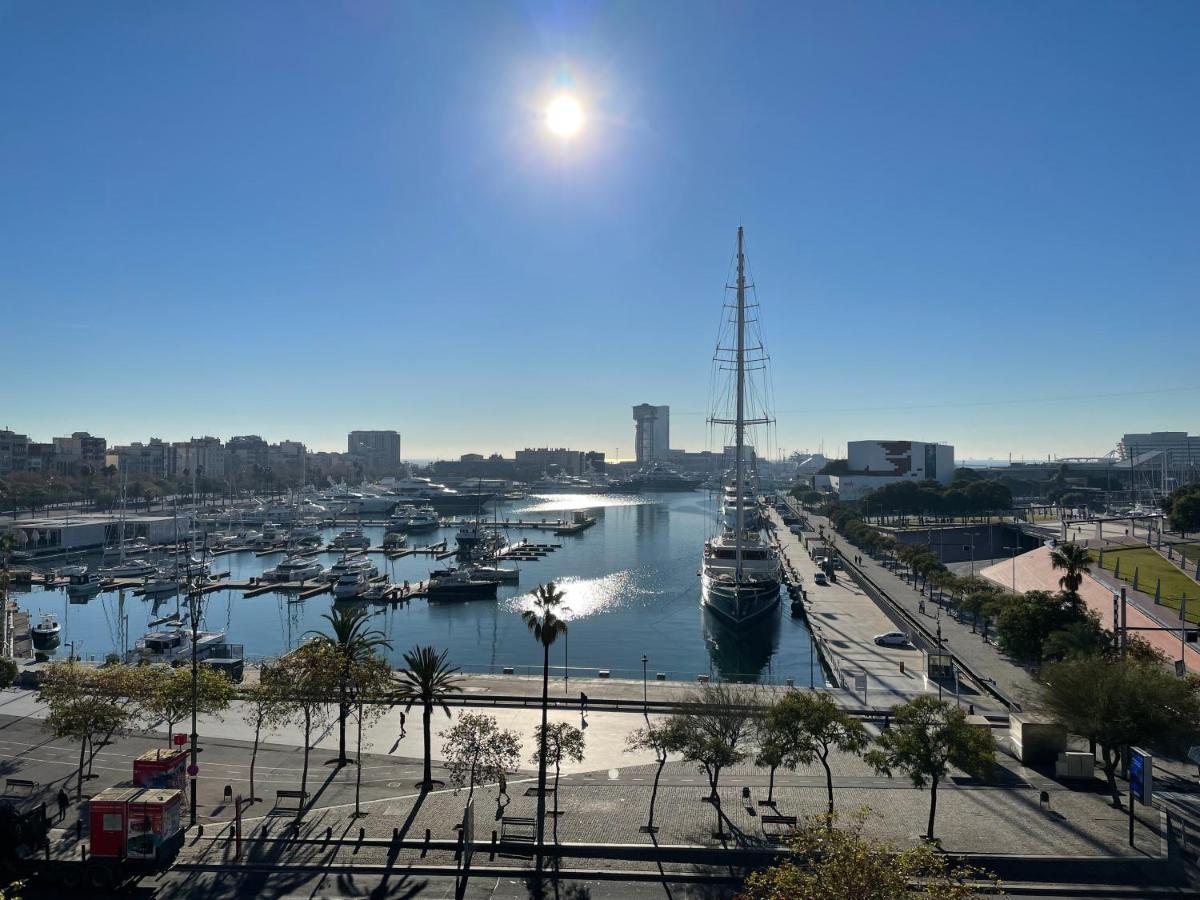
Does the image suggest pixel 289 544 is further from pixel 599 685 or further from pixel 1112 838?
pixel 1112 838

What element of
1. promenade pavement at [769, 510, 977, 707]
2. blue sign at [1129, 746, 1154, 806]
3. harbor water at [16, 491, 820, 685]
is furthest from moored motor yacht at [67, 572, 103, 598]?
blue sign at [1129, 746, 1154, 806]

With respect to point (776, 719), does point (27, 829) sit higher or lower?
lower

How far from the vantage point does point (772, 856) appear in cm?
1542

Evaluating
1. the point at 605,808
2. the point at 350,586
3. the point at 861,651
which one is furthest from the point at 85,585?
the point at 605,808

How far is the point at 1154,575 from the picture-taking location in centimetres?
3947

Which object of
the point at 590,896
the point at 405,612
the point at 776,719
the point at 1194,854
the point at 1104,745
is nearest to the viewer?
the point at 590,896

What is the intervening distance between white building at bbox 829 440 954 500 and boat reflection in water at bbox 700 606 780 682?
8831 centimetres

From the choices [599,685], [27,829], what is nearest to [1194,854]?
[599,685]

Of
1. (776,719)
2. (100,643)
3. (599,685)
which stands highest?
(776,719)

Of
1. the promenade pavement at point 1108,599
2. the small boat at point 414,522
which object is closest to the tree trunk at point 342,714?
the promenade pavement at point 1108,599

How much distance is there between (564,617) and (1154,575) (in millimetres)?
36019

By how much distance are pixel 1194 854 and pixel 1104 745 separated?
349 centimetres

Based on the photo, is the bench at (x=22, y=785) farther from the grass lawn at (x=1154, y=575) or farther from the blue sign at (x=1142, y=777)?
the grass lawn at (x=1154, y=575)

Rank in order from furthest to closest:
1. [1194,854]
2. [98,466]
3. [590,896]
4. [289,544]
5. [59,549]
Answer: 1. [98,466]
2. [289,544]
3. [59,549]
4. [1194,854]
5. [590,896]
